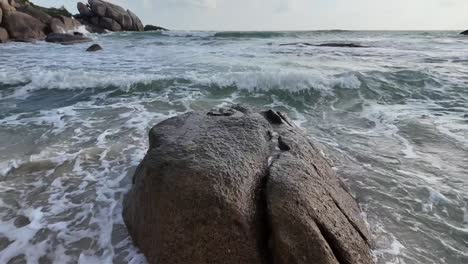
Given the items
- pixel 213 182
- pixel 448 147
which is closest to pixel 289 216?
pixel 213 182

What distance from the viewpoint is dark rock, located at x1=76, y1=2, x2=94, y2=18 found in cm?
4025

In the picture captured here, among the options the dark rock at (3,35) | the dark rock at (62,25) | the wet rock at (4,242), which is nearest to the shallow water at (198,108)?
the wet rock at (4,242)

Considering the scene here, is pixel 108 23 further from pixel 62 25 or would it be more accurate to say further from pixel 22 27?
pixel 22 27

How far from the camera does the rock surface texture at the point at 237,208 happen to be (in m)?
2.21

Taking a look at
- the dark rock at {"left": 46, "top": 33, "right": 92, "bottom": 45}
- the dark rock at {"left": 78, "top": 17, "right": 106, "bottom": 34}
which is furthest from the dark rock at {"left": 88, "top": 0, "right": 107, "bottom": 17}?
the dark rock at {"left": 46, "top": 33, "right": 92, "bottom": 45}

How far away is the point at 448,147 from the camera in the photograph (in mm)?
4922

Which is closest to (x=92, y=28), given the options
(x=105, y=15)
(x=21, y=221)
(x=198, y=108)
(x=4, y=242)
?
(x=105, y=15)

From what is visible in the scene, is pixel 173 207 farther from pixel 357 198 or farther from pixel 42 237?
pixel 357 198

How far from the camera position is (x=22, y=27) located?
23.5m

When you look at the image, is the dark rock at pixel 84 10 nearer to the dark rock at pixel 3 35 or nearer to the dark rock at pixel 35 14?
the dark rock at pixel 35 14

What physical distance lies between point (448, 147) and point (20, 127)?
243 inches

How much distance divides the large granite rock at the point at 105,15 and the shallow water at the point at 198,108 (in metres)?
33.5

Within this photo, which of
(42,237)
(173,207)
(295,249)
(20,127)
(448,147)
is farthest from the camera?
(20,127)

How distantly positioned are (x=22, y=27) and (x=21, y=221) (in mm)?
24775
